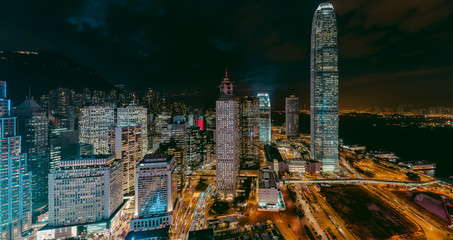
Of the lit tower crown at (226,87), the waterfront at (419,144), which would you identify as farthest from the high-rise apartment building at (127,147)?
the waterfront at (419,144)

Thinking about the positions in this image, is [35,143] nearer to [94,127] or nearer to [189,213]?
[94,127]

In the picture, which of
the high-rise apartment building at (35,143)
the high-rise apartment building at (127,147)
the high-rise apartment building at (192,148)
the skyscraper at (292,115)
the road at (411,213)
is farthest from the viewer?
the skyscraper at (292,115)

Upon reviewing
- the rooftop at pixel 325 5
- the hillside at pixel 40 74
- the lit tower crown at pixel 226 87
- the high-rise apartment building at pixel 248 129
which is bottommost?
the high-rise apartment building at pixel 248 129

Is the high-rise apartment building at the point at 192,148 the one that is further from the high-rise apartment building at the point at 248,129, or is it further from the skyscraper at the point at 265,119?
the skyscraper at the point at 265,119

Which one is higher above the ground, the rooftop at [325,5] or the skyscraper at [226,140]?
the rooftop at [325,5]

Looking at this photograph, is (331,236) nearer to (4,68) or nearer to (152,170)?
(152,170)

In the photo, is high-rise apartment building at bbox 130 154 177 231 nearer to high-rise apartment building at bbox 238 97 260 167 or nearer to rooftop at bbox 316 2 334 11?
high-rise apartment building at bbox 238 97 260 167

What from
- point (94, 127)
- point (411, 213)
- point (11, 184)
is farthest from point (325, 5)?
point (11, 184)

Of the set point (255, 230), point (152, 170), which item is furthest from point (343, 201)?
point (152, 170)
